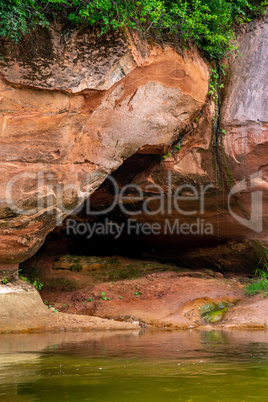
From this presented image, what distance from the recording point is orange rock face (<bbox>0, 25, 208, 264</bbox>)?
648cm

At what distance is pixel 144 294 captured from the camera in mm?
9031

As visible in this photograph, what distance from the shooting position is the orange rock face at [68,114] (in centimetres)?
648

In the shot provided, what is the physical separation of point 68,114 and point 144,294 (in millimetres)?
4061

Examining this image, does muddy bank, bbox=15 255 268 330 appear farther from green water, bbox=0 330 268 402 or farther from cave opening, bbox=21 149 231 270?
green water, bbox=0 330 268 402

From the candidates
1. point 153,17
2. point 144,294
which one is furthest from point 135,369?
point 144,294

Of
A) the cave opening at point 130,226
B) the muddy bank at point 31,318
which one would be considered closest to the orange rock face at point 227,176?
the cave opening at point 130,226

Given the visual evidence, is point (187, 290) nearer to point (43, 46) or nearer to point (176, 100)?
point (176, 100)

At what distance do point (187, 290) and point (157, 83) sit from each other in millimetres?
4111

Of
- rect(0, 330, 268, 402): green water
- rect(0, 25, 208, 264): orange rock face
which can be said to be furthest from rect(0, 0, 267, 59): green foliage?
rect(0, 330, 268, 402): green water

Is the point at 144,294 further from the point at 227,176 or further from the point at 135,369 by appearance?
the point at 135,369

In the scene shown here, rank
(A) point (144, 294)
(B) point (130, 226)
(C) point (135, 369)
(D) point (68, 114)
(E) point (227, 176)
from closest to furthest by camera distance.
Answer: (C) point (135, 369), (D) point (68, 114), (A) point (144, 294), (E) point (227, 176), (B) point (130, 226)

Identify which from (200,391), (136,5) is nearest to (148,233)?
(136,5)

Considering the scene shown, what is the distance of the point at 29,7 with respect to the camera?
6.29 meters

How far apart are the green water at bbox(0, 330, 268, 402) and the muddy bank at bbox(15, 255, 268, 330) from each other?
1871mm
